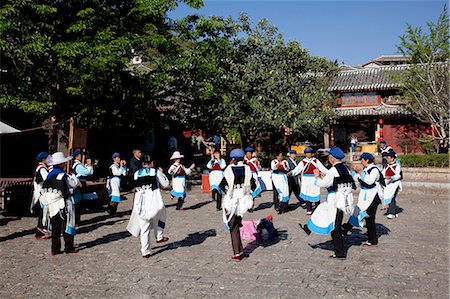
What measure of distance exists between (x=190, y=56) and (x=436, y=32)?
17103mm

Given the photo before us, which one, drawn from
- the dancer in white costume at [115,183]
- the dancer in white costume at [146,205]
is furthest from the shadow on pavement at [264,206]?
the dancer in white costume at [146,205]

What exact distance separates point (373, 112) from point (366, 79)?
3976 mm

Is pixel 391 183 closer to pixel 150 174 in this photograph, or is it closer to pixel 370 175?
pixel 370 175

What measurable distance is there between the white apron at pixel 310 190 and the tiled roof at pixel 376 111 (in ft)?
72.5

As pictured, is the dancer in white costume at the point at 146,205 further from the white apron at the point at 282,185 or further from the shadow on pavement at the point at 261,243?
the white apron at the point at 282,185

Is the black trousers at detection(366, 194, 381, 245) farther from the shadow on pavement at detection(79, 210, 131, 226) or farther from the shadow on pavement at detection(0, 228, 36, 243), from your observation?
the shadow on pavement at detection(0, 228, 36, 243)

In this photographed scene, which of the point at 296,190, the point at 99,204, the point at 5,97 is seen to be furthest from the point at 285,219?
the point at 5,97

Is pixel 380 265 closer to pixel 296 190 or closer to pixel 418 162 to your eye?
pixel 296 190

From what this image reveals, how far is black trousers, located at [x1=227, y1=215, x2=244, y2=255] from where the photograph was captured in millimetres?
7907

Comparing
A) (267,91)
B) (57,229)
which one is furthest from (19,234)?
(267,91)

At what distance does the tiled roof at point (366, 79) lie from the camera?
36844 millimetres

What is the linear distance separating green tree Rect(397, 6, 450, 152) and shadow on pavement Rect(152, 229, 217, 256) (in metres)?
20.6

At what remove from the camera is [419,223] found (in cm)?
1168

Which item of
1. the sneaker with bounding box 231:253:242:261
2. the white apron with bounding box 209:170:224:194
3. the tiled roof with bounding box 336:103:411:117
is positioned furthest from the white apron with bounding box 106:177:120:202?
the tiled roof with bounding box 336:103:411:117
